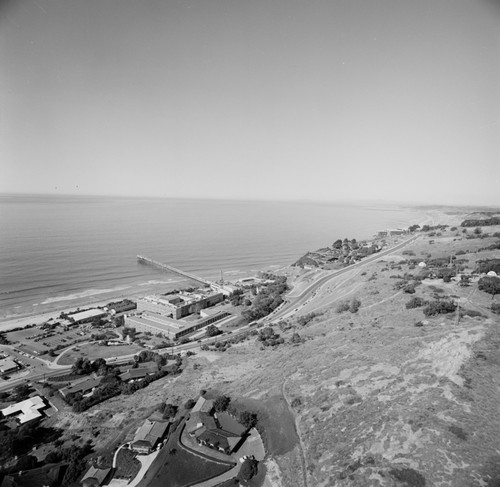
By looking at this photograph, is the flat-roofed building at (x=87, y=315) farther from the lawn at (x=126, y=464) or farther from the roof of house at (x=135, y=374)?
the lawn at (x=126, y=464)

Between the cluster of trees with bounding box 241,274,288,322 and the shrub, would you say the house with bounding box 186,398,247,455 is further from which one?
the shrub

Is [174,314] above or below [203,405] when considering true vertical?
below

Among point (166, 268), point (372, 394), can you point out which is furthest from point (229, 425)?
point (166, 268)

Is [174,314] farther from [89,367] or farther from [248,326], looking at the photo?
[89,367]

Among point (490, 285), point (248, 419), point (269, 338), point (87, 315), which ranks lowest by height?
point (87, 315)

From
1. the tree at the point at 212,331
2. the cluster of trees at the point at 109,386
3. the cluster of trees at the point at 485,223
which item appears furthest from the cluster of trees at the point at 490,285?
the cluster of trees at the point at 485,223

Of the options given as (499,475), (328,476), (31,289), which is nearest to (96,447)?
(328,476)
